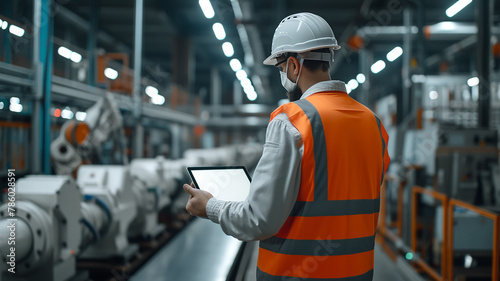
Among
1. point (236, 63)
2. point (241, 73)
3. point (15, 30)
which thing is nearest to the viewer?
point (15, 30)

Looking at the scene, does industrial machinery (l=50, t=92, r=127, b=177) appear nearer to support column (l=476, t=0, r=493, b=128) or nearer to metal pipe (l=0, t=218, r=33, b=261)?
metal pipe (l=0, t=218, r=33, b=261)

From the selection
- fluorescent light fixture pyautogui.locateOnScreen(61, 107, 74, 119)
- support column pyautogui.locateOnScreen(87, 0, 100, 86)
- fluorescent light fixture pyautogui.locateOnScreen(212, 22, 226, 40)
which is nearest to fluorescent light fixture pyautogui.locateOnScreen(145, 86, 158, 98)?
Answer: support column pyautogui.locateOnScreen(87, 0, 100, 86)

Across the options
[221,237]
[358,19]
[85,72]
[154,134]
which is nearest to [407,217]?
[221,237]

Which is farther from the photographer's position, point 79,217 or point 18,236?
point 79,217

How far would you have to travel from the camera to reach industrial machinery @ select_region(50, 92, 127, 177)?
3.40 m

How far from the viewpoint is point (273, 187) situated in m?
1.11

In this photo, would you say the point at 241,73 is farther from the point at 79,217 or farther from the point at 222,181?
the point at 222,181

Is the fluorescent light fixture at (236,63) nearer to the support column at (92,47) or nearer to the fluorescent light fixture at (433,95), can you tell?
the support column at (92,47)

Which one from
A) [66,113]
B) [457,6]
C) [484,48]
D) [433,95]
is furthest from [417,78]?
[66,113]

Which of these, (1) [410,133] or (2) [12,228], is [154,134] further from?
(2) [12,228]

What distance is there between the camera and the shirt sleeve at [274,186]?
3.65 feet

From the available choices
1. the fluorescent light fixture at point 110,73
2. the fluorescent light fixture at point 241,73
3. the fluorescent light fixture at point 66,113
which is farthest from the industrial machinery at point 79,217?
the fluorescent light fixture at point 110,73

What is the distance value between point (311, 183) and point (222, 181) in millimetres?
405

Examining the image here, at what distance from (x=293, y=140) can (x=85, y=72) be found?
27.6ft
